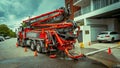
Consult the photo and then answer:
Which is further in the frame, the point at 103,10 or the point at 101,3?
the point at 101,3

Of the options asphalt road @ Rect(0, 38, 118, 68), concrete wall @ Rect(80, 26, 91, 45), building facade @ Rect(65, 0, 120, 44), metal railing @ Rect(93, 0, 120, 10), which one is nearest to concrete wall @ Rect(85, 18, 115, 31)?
building facade @ Rect(65, 0, 120, 44)

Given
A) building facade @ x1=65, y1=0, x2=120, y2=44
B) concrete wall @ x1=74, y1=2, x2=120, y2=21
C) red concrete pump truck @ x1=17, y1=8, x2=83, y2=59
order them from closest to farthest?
red concrete pump truck @ x1=17, y1=8, x2=83, y2=59, concrete wall @ x1=74, y1=2, x2=120, y2=21, building facade @ x1=65, y1=0, x2=120, y2=44

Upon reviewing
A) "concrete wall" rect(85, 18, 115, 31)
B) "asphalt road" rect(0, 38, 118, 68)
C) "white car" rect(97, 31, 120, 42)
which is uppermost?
"concrete wall" rect(85, 18, 115, 31)

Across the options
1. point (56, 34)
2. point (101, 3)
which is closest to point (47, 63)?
point (56, 34)

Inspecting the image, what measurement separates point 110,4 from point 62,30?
11239 mm

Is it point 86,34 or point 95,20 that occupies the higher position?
point 95,20

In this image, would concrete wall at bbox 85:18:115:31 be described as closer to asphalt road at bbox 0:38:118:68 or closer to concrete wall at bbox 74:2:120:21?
concrete wall at bbox 74:2:120:21

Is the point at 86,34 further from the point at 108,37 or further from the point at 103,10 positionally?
the point at 103,10

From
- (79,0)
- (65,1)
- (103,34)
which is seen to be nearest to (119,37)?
(103,34)

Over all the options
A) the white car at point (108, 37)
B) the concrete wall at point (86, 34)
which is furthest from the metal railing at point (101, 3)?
the white car at point (108, 37)

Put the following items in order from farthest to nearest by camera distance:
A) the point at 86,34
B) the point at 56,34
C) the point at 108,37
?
the point at 86,34 → the point at 108,37 → the point at 56,34

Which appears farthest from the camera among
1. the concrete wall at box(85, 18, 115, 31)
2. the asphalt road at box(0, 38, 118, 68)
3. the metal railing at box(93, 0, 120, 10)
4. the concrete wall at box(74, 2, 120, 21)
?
the concrete wall at box(85, 18, 115, 31)

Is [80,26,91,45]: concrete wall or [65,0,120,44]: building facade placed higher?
[65,0,120,44]: building facade

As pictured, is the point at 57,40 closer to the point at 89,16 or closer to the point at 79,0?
the point at 89,16
